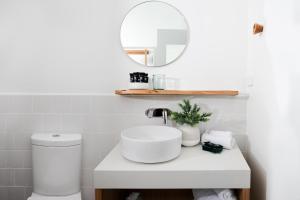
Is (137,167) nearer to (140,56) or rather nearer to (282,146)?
(282,146)

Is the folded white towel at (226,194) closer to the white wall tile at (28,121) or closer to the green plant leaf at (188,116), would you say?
the green plant leaf at (188,116)

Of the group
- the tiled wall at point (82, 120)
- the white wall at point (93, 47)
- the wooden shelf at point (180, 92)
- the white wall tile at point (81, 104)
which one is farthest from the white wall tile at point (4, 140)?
the wooden shelf at point (180, 92)

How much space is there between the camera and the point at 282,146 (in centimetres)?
110

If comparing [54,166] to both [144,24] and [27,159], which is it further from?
[144,24]

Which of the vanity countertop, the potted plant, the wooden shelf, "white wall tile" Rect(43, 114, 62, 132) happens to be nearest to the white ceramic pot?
the potted plant

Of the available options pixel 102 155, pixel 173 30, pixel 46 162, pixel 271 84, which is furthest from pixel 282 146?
pixel 46 162

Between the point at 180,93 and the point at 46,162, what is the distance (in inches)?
41.6

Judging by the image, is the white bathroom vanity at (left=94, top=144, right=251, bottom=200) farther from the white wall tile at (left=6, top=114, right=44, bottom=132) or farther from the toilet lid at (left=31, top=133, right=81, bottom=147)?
the white wall tile at (left=6, top=114, right=44, bottom=132)

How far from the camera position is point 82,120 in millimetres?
1792

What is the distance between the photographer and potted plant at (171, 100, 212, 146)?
1.57 metres

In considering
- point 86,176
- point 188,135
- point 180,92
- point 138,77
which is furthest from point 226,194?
point 86,176

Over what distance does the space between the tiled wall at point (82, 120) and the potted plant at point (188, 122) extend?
0.50 feet

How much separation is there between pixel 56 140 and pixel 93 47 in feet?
2.37

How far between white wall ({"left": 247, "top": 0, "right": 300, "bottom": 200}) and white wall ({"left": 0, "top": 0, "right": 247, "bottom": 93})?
180mm
